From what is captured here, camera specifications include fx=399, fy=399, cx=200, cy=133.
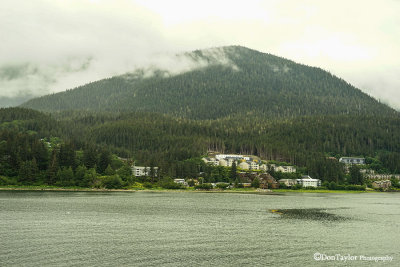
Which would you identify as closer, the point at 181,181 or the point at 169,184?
the point at 169,184

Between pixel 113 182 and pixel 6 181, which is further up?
pixel 6 181

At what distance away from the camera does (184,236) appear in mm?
64812

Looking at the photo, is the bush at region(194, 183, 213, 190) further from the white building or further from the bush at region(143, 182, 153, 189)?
the bush at region(143, 182, 153, 189)

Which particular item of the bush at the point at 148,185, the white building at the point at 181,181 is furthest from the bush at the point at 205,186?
the bush at the point at 148,185

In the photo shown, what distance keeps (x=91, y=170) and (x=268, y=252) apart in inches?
5402

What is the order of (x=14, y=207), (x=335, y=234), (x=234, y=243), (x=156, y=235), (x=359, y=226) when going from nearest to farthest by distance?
1. (x=234, y=243)
2. (x=156, y=235)
3. (x=335, y=234)
4. (x=359, y=226)
5. (x=14, y=207)

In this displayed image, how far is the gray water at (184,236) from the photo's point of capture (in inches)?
1962

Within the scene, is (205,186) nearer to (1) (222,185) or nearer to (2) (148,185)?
(1) (222,185)

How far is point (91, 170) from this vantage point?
587 ft

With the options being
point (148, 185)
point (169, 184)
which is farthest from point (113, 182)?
point (169, 184)

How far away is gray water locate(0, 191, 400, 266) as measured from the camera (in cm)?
4984

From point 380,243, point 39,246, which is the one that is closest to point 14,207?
point 39,246

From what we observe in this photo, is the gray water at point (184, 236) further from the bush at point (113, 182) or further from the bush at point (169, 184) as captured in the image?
the bush at point (169, 184)

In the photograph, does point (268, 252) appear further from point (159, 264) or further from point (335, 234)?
point (335, 234)
